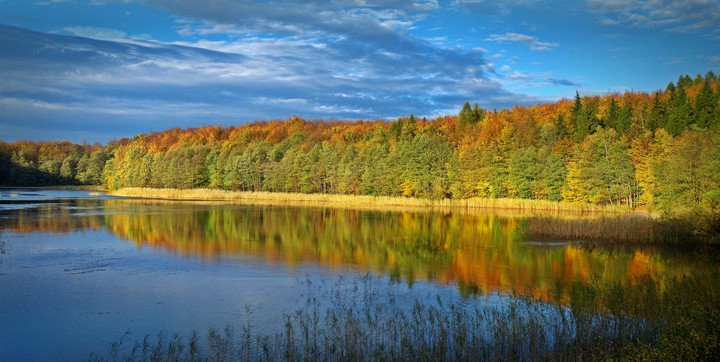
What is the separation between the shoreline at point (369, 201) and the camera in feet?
161

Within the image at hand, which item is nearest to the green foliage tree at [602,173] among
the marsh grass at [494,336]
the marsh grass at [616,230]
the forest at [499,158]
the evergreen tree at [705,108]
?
the forest at [499,158]

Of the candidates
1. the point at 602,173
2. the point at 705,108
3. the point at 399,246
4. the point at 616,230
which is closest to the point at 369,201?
the point at 602,173

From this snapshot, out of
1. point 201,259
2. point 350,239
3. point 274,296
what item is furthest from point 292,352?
point 350,239

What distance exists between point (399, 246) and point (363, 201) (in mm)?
36425

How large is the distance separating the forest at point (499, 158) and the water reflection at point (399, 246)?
6.91 meters

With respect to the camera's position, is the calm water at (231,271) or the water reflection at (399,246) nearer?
the calm water at (231,271)

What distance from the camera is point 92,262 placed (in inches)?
787

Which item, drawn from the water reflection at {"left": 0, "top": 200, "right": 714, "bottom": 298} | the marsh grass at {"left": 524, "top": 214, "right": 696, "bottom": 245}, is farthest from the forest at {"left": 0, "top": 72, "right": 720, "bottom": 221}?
the water reflection at {"left": 0, "top": 200, "right": 714, "bottom": 298}

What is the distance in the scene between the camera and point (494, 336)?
387 inches

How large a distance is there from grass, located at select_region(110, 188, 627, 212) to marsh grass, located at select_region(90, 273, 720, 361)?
37743 millimetres

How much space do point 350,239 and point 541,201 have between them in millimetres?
28751

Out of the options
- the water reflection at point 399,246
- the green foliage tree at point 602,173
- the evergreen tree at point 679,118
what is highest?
the evergreen tree at point 679,118

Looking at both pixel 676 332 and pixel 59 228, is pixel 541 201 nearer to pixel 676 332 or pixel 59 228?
pixel 59 228

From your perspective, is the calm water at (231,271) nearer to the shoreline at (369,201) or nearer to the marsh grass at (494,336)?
the marsh grass at (494,336)
